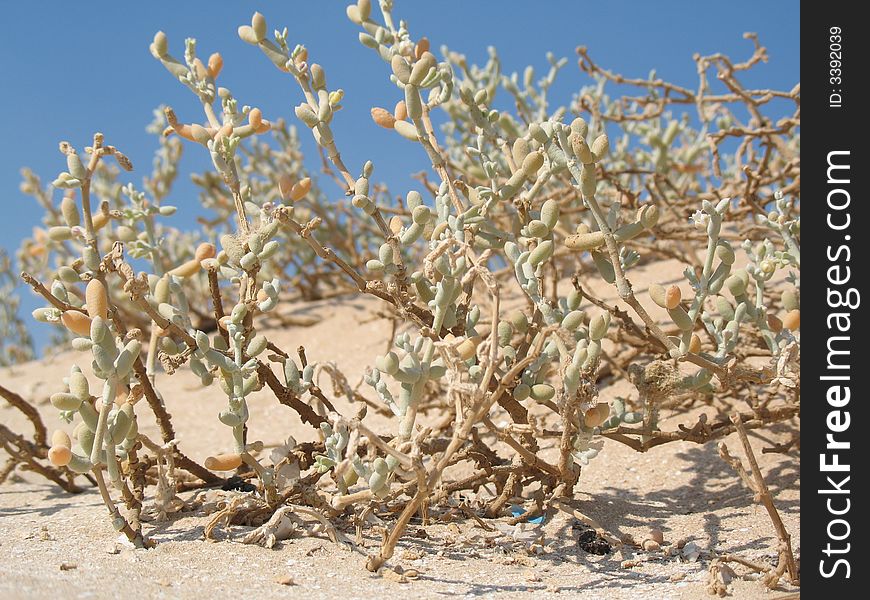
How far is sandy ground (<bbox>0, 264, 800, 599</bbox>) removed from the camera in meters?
1.42

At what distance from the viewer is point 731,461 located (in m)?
1.39

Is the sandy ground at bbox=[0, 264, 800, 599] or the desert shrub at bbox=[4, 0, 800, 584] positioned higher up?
the desert shrub at bbox=[4, 0, 800, 584]

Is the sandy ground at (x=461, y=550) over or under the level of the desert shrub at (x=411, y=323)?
under

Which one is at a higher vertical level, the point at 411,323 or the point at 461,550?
the point at 411,323

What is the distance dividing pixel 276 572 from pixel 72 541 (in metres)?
0.48

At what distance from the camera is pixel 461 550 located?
1.68m

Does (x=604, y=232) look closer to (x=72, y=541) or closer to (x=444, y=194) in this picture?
(x=444, y=194)

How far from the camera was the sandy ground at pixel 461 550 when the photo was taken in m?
1.42
